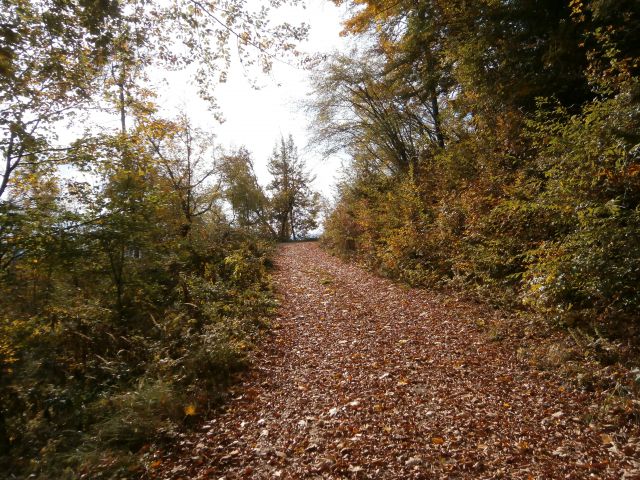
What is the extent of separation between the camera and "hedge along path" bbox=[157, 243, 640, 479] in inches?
119

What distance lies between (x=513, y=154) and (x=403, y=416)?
7.05m

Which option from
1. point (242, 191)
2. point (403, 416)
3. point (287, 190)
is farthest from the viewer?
point (287, 190)

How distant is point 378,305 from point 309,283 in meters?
3.37

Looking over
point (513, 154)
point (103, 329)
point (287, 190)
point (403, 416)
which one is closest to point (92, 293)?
point (103, 329)

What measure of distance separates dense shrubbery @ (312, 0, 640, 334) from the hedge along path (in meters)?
1.50

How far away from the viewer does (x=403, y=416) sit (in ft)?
12.3

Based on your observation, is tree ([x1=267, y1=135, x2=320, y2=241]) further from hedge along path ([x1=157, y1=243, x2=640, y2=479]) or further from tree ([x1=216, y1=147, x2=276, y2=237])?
hedge along path ([x1=157, y1=243, x2=640, y2=479])

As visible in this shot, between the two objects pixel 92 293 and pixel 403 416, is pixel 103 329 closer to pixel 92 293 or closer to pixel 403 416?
pixel 92 293

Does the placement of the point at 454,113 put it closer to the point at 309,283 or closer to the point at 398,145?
the point at 398,145

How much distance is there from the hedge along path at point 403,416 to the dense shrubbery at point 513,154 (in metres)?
1.50

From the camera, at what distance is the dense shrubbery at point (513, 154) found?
4.88 metres

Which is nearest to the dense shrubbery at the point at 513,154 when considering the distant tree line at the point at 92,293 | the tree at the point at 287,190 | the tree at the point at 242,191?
the distant tree line at the point at 92,293

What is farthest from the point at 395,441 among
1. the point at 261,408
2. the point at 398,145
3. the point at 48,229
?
the point at 398,145

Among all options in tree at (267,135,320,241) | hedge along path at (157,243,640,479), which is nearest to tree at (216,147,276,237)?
tree at (267,135,320,241)
